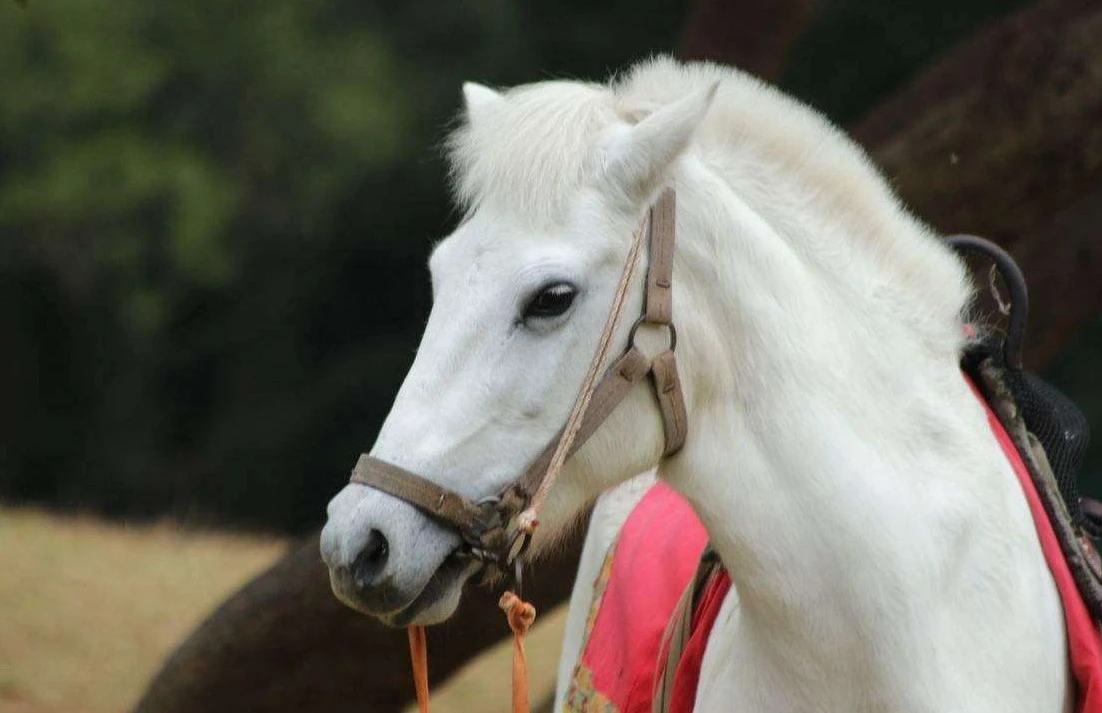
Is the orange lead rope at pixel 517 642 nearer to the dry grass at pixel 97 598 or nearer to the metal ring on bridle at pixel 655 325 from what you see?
the metal ring on bridle at pixel 655 325

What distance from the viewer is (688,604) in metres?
2.34

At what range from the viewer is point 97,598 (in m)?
5.75

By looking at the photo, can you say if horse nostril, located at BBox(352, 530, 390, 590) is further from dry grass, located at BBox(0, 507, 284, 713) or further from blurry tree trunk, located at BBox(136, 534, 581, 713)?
dry grass, located at BBox(0, 507, 284, 713)

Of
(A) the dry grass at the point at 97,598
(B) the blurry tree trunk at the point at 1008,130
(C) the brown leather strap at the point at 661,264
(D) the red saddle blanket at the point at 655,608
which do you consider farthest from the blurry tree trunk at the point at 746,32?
(A) the dry grass at the point at 97,598

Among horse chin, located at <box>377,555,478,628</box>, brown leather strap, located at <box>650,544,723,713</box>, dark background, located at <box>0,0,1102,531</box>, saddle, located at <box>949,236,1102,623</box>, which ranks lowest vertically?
dark background, located at <box>0,0,1102,531</box>

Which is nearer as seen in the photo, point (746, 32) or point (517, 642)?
point (517, 642)

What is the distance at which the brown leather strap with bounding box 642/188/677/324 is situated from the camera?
1.91m

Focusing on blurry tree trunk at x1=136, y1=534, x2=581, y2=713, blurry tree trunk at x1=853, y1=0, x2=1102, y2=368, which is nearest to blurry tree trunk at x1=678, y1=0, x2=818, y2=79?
blurry tree trunk at x1=853, y1=0, x2=1102, y2=368

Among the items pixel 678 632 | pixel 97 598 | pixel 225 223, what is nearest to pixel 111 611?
pixel 97 598

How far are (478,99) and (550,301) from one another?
1.34ft

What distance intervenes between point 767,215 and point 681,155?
0.16 m

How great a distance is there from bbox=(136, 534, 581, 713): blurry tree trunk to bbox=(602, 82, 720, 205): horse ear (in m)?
2.01

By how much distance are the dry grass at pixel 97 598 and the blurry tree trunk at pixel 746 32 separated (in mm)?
2667

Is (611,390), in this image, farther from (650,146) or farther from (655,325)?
(650,146)
